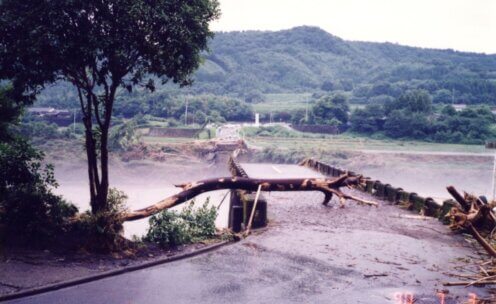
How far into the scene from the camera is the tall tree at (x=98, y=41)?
976cm

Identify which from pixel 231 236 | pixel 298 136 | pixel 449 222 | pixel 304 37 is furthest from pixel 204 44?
pixel 304 37

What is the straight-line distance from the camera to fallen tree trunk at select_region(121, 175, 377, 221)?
12.1 meters

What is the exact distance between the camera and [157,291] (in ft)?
27.2

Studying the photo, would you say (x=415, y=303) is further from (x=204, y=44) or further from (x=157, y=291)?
(x=204, y=44)

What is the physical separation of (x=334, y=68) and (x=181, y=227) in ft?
466

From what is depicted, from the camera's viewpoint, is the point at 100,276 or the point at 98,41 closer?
the point at 100,276

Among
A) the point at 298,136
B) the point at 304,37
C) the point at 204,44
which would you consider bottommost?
the point at 298,136

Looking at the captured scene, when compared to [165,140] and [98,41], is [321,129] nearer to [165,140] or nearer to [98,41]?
[165,140]

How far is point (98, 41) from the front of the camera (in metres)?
10.0

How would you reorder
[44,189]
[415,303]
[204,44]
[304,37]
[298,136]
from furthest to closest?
1. [304,37]
2. [298,136]
3. [204,44]
4. [44,189]
5. [415,303]

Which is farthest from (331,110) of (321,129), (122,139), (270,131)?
(122,139)

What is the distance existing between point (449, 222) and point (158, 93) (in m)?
77.1

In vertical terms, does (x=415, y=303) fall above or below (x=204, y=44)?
below

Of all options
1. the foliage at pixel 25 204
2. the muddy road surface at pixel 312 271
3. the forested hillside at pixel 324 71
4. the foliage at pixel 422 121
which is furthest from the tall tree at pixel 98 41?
the forested hillside at pixel 324 71
